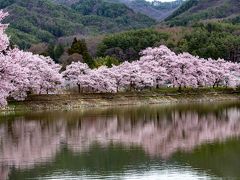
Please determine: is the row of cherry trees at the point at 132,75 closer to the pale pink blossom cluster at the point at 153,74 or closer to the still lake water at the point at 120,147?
the pale pink blossom cluster at the point at 153,74

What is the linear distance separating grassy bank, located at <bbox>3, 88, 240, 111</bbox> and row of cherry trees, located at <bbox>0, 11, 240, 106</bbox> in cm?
161

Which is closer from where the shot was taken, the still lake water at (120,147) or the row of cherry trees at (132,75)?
the still lake water at (120,147)

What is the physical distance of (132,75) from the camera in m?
85.0

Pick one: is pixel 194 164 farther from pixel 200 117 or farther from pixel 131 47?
pixel 131 47

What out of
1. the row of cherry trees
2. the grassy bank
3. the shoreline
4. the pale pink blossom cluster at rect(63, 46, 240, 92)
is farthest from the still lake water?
the pale pink blossom cluster at rect(63, 46, 240, 92)

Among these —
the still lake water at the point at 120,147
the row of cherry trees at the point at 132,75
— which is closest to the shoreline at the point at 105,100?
the row of cherry trees at the point at 132,75

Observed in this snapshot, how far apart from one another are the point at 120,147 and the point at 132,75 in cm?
5249

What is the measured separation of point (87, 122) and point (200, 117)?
11.6 m

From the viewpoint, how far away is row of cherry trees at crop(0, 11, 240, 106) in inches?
2842

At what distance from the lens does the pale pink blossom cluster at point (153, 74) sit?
80.8 meters

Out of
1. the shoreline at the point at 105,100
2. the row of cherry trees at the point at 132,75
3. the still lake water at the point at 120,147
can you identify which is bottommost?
the still lake water at the point at 120,147

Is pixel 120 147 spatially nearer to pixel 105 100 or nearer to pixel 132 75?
pixel 105 100

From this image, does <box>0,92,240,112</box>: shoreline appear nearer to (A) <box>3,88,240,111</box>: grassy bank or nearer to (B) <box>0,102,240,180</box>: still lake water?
(A) <box>3,88,240,111</box>: grassy bank

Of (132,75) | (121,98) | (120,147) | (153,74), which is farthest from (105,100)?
(120,147)
